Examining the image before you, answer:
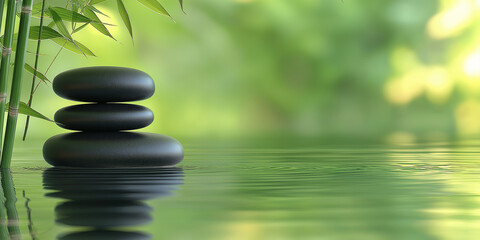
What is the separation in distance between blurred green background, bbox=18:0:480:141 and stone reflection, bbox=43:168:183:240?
6268mm

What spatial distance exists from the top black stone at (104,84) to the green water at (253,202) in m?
0.32

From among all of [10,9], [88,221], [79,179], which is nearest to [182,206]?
[88,221]

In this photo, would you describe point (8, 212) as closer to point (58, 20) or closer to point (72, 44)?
point (58, 20)

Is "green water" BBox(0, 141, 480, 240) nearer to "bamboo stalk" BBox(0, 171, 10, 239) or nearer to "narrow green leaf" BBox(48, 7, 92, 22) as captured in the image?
"bamboo stalk" BBox(0, 171, 10, 239)

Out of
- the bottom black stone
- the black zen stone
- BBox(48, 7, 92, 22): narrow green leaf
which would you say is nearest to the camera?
BBox(48, 7, 92, 22): narrow green leaf

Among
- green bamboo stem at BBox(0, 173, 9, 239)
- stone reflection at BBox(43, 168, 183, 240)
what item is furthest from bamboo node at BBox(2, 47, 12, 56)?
green bamboo stem at BBox(0, 173, 9, 239)

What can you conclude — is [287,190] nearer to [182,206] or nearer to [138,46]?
[182,206]

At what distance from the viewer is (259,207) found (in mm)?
1462

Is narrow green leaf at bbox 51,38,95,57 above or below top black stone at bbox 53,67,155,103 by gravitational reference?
above

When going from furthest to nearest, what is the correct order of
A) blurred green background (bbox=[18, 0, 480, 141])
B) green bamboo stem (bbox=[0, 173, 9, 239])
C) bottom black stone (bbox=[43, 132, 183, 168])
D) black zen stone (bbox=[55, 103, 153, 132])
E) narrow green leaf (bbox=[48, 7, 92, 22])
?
1. blurred green background (bbox=[18, 0, 480, 141])
2. black zen stone (bbox=[55, 103, 153, 132])
3. bottom black stone (bbox=[43, 132, 183, 168])
4. narrow green leaf (bbox=[48, 7, 92, 22])
5. green bamboo stem (bbox=[0, 173, 9, 239])

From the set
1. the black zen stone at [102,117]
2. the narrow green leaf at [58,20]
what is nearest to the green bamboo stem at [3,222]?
the narrow green leaf at [58,20]

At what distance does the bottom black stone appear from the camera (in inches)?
106

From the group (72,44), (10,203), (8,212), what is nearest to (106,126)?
(72,44)

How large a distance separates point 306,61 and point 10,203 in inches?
307
